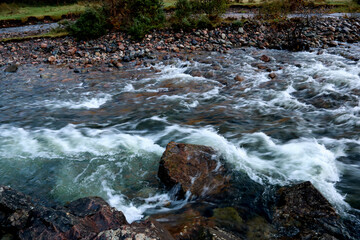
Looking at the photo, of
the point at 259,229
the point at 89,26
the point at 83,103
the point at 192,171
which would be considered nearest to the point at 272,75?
the point at 83,103

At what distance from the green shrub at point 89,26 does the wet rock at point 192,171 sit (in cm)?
1256

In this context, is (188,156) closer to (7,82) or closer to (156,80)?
(156,80)

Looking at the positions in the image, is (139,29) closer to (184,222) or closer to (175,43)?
(175,43)

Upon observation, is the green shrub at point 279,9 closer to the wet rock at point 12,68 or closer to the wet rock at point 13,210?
the wet rock at point 12,68

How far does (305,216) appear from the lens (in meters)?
Result: 3.16

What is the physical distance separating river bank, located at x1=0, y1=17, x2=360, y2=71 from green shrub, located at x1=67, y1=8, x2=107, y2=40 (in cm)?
47

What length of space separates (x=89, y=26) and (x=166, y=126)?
37.0ft

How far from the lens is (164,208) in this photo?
3617 mm

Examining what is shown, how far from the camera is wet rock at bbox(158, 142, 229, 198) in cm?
383

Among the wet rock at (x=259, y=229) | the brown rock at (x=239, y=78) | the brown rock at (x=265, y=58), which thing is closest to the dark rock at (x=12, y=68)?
the brown rock at (x=239, y=78)

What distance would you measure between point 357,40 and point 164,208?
16.1 metres

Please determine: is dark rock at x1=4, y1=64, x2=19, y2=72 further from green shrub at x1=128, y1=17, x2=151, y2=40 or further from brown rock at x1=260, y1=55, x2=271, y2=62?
brown rock at x1=260, y1=55, x2=271, y2=62

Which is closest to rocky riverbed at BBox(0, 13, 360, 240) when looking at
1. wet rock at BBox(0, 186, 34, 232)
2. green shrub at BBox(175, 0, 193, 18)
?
wet rock at BBox(0, 186, 34, 232)

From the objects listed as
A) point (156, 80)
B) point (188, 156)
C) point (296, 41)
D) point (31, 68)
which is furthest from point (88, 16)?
point (188, 156)
